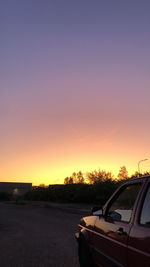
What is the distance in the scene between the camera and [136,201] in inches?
146

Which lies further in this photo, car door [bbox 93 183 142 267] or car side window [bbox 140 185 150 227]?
car door [bbox 93 183 142 267]

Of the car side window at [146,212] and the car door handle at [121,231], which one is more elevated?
the car side window at [146,212]

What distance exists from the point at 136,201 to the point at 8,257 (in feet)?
16.5

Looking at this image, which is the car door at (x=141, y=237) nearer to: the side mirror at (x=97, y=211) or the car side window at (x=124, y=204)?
the car side window at (x=124, y=204)

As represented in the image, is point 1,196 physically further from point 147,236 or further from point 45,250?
point 147,236

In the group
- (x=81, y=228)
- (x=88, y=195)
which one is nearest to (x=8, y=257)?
(x=81, y=228)

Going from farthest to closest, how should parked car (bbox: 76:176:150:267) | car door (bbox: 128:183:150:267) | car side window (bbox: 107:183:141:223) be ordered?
car side window (bbox: 107:183:141:223), parked car (bbox: 76:176:150:267), car door (bbox: 128:183:150:267)

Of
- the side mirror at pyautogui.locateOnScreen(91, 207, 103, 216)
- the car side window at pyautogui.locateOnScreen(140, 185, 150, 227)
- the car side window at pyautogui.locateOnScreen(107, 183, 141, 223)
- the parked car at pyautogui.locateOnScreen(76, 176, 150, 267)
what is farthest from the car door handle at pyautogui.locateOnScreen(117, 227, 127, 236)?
the side mirror at pyautogui.locateOnScreen(91, 207, 103, 216)

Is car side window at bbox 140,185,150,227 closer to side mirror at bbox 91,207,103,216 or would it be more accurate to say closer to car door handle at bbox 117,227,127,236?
car door handle at bbox 117,227,127,236

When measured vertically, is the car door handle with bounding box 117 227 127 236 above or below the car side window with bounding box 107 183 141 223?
below

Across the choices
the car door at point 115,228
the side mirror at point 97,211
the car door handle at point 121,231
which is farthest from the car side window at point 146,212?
the side mirror at point 97,211

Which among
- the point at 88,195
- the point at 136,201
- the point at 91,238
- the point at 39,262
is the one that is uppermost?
the point at 88,195

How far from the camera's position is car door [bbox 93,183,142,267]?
3760 millimetres

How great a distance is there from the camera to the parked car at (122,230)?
10.8 ft
